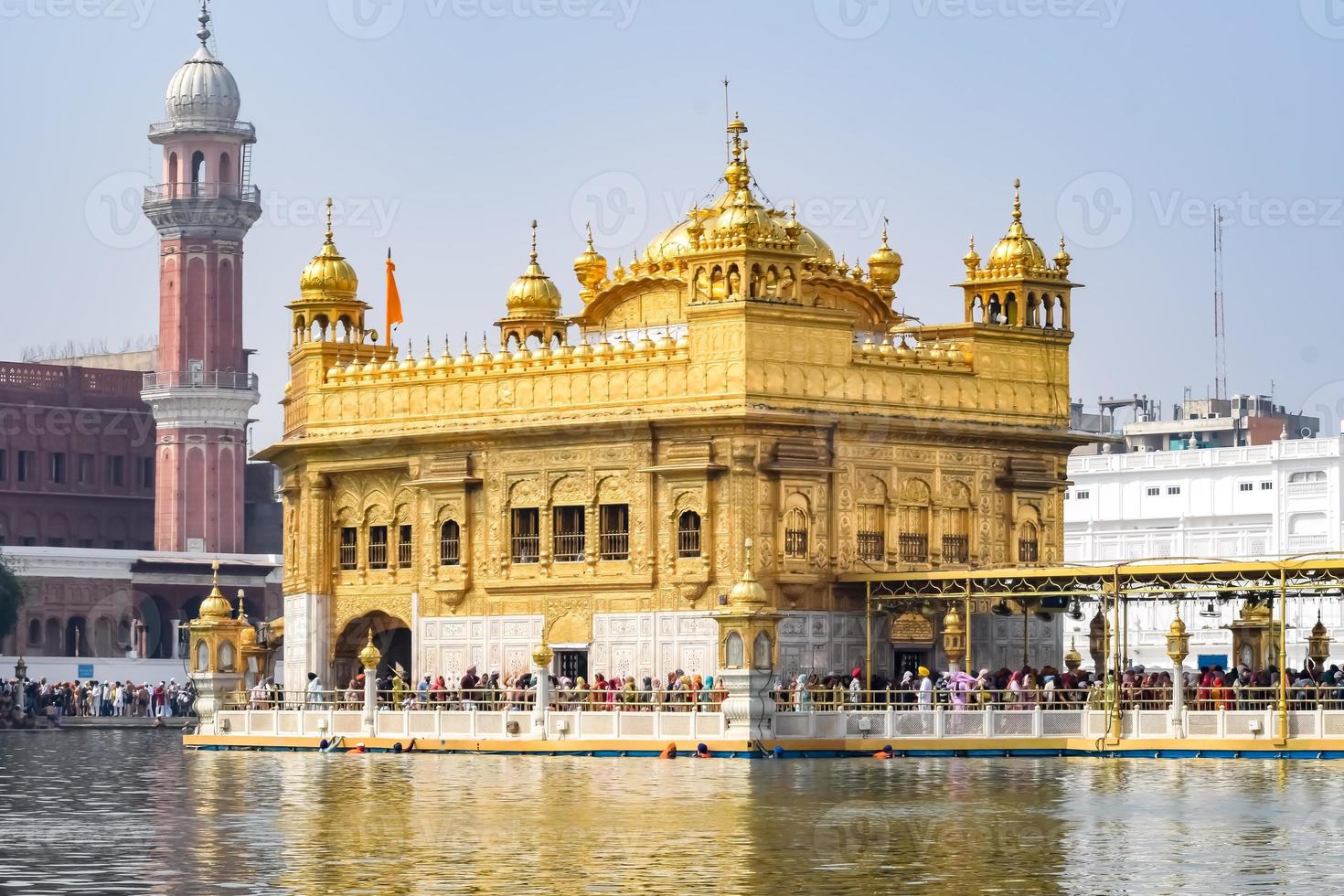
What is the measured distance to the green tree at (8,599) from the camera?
73.3 m

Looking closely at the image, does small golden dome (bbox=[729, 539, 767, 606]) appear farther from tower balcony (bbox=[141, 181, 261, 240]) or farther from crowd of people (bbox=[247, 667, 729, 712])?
tower balcony (bbox=[141, 181, 261, 240])

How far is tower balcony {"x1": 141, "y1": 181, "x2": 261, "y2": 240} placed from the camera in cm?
9094

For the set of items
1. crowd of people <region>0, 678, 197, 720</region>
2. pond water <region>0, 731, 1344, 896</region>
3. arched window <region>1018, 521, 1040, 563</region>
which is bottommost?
pond water <region>0, 731, 1344, 896</region>

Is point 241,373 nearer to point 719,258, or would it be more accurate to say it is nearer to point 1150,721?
point 719,258

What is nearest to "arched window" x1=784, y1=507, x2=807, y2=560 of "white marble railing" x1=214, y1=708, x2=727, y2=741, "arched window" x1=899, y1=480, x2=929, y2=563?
"arched window" x1=899, y1=480, x2=929, y2=563

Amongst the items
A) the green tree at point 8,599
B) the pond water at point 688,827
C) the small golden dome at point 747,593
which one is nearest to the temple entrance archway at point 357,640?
the small golden dome at point 747,593

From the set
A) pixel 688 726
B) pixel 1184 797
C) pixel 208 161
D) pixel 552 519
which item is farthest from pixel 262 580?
pixel 1184 797

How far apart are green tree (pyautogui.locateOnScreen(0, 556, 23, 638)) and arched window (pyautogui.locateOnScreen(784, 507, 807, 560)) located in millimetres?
37735

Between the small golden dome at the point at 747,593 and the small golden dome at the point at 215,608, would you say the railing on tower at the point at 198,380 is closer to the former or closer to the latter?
the small golden dome at the point at 215,608

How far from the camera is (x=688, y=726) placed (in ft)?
120

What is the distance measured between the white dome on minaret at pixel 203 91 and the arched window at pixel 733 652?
58971 millimetres

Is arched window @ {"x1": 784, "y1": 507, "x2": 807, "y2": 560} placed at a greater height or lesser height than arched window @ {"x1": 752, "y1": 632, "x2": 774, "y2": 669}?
greater

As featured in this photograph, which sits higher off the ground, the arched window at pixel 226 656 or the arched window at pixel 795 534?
the arched window at pixel 795 534

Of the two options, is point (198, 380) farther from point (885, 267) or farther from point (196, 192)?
point (885, 267)
